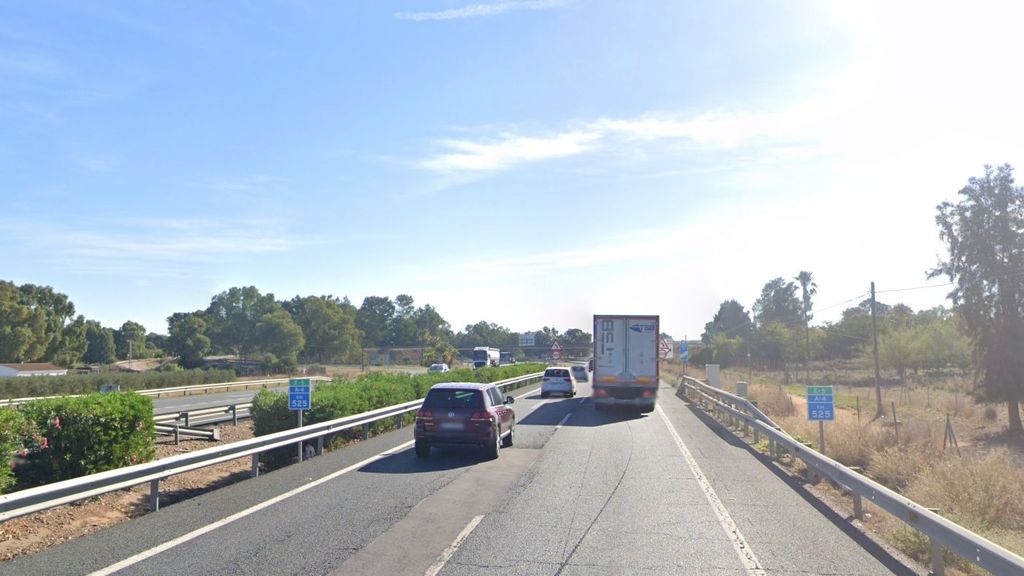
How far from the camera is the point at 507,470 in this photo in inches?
542

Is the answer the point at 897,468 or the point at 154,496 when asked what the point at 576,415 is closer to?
the point at 897,468

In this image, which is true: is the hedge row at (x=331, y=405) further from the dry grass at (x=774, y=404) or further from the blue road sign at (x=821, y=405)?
the dry grass at (x=774, y=404)

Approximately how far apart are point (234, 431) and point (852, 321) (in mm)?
101279

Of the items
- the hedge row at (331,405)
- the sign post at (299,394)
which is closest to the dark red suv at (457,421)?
the sign post at (299,394)

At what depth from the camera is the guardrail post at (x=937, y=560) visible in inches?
280

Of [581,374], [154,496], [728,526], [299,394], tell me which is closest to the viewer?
[728,526]

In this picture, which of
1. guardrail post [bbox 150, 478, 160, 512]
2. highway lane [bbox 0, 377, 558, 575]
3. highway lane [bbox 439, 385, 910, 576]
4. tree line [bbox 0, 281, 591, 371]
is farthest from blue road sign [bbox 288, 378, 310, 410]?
tree line [bbox 0, 281, 591, 371]

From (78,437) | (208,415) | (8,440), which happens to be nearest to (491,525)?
(8,440)

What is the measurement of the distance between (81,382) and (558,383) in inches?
1037

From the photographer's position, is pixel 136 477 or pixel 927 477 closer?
pixel 136 477

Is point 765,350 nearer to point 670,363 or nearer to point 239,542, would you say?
point 670,363

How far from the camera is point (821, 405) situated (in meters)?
14.4

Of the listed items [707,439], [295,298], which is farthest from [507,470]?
[295,298]

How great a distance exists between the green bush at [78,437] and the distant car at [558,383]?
90.0ft
